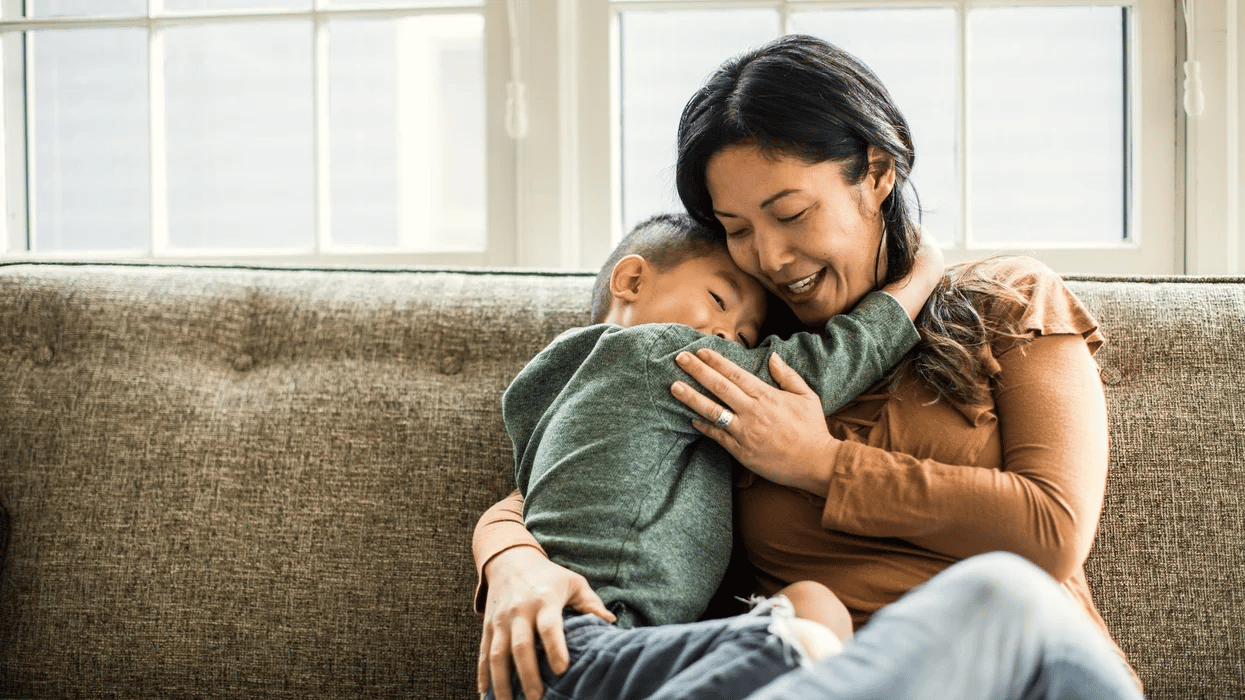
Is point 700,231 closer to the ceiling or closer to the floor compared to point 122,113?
closer to the floor

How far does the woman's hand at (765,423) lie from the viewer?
1.10 metres

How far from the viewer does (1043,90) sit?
6.37ft

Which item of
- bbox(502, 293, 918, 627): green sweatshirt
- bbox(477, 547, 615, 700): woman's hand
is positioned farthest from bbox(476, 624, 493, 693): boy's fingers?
bbox(502, 293, 918, 627): green sweatshirt

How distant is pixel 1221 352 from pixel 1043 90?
2.56 feet

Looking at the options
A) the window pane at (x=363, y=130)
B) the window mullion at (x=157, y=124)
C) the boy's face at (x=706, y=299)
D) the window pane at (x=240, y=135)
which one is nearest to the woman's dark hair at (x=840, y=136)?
the boy's face at (x=706, y=299)

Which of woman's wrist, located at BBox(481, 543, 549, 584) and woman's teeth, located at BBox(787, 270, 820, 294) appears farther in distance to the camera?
woman's teeth, located at BBox(787, 270, 820, 294)

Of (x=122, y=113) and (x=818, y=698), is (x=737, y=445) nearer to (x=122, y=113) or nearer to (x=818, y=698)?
(x=818, y=698)

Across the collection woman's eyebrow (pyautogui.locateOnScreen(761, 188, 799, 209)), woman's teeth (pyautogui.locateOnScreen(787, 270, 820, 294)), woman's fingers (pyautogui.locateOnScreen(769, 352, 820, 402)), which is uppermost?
woman's eyebrow (pyautogui.locateOnScreen(761, 188, 799, 209))

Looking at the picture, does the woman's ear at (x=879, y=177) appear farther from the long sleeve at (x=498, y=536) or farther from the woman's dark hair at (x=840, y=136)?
the long sleeve at (x=498, y=536)

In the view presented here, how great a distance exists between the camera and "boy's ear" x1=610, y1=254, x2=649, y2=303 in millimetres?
1291

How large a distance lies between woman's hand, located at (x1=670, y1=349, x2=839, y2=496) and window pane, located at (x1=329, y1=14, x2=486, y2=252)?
1.04 m

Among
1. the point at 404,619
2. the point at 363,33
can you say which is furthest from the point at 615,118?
the point at 404,619

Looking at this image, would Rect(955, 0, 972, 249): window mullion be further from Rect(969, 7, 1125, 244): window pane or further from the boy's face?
the boy's face

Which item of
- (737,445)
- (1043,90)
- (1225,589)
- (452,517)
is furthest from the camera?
(1043,90)
